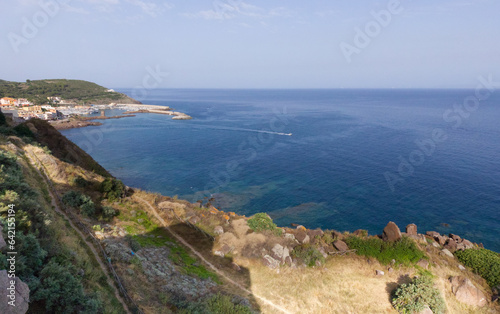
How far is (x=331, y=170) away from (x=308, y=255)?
3899cm

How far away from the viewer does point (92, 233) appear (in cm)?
2050

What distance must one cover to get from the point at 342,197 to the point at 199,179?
28358 mm

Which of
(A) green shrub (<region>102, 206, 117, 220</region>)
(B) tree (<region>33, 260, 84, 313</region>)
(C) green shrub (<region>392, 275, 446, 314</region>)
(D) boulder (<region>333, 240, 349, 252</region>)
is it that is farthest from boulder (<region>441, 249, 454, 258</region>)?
(A) green shrub (<region>102, 206, 117, 220</region>)

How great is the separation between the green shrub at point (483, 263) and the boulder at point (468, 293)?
9.36ft

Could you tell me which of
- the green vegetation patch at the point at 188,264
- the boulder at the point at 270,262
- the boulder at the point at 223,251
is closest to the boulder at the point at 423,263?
the boulder at the point at 270,262

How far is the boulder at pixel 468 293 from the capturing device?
21.2 meters

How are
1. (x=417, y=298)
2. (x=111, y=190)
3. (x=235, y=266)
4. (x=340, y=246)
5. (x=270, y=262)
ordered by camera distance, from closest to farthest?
(x=417, y=298) → (x=235, y=266) → (x=270, y=262) → (x=340, y=246) → (x=111, y=190)

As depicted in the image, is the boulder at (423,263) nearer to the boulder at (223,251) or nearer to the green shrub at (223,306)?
the green shrub at (223,306)

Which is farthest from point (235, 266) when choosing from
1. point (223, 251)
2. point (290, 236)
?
point (290, 236)

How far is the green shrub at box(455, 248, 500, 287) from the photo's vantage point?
2328 cm

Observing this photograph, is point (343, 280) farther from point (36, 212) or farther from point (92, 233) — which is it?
point (36, 212)

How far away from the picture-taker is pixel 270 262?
2298 cm

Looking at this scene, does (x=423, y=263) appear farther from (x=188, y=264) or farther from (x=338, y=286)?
(x=188, y=264)

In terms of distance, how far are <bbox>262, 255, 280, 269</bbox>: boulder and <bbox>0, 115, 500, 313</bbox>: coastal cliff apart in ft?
0.39
